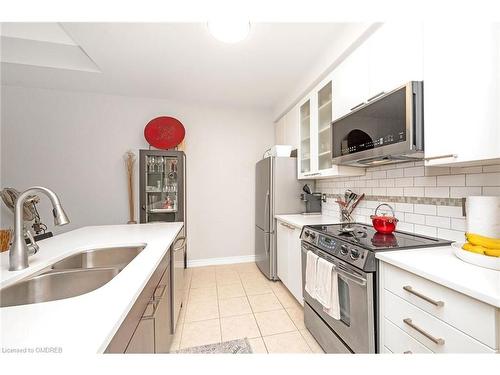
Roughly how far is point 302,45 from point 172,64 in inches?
51.3

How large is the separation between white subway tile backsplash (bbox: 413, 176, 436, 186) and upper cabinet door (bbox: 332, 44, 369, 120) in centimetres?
69

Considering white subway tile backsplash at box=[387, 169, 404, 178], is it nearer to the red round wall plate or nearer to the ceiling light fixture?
the ceiling light fixture

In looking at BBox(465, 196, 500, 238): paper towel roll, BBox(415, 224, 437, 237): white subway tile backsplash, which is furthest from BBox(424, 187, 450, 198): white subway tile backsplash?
BBox(465, 196, 500, 238): paper towel roll

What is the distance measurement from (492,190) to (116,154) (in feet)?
12.1

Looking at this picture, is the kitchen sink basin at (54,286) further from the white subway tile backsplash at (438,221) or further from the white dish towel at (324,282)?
the white subway tile backsplash at (438,221)

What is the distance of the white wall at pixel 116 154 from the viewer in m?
2.74

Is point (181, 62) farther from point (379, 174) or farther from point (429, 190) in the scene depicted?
point (429, 190)

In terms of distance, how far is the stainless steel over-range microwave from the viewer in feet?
3.82

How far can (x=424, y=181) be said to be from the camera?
1.45 m

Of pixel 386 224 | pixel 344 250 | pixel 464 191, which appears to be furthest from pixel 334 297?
pixel 464 191

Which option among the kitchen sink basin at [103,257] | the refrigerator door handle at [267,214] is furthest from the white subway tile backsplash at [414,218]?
the kitchen sink basin at [103,257]

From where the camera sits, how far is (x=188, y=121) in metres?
3.19
